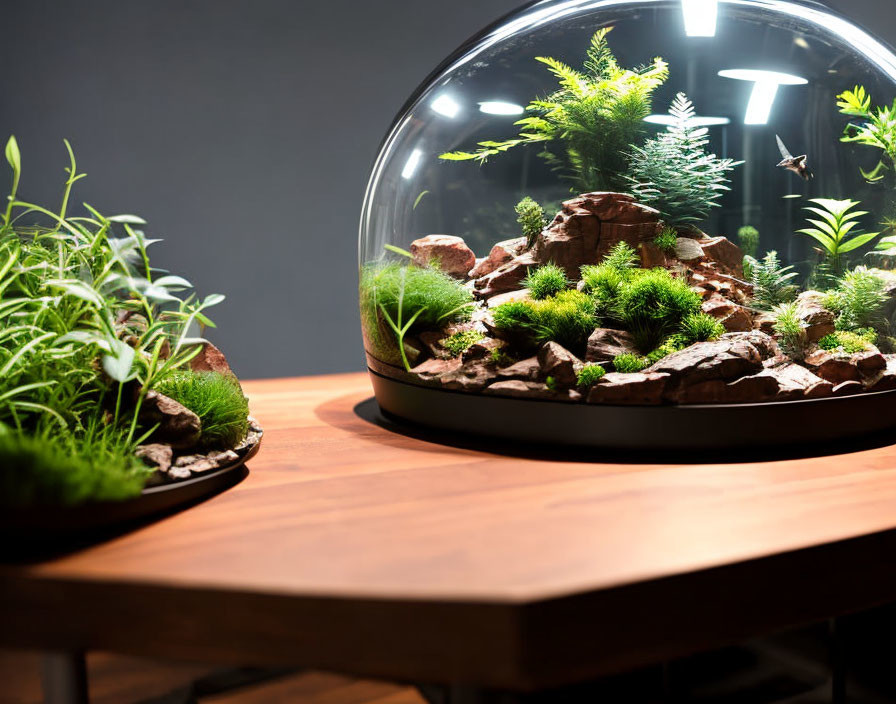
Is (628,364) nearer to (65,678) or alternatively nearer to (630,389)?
(630,389)

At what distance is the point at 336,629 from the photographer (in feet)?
2.32

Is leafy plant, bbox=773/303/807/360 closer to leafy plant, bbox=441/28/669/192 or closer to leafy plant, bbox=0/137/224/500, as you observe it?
leafy plant, bbox=441/28/669/192

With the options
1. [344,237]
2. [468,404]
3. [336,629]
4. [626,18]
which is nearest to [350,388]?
[468,404]

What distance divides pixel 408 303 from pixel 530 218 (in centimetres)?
27

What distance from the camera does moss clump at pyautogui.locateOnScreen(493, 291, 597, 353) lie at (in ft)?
3.95

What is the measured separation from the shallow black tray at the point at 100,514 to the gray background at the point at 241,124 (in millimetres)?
1582

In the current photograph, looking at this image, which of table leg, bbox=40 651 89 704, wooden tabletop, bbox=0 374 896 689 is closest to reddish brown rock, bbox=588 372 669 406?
wooden tabletop, bbox=0 374 896 689

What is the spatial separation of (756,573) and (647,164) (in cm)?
70

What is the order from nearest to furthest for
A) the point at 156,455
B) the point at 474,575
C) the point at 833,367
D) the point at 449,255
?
the point at 474,575
the point at 156,455
the point at 833,367
the point at 449,255

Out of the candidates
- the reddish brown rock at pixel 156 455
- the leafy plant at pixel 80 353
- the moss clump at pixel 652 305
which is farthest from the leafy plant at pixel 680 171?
the reddish brown rock at pixel 156 455

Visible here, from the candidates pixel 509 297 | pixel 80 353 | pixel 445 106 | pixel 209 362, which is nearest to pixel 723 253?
pixel 509 297

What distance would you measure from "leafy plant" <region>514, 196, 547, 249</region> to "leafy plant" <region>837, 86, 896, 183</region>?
55 centimetres

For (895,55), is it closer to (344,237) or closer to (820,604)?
(820,604)

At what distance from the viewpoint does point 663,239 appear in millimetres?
1231
